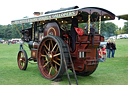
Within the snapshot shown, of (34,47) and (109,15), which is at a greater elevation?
(109,15)

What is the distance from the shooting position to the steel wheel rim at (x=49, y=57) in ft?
25.2

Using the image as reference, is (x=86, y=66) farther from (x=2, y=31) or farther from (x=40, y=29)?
(x=2, y=31)

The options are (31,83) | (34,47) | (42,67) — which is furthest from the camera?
(34,47)

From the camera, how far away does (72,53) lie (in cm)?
767

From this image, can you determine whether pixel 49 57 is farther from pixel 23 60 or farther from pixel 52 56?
pixel 23 60

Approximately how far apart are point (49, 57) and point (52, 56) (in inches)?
5.9

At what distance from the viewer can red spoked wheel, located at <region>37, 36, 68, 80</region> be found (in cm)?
709

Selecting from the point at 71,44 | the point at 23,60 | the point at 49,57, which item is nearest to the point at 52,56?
the point at 49,57

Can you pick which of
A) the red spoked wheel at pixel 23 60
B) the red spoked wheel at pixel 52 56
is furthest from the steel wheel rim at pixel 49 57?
the red spoked wheel at pixel 23 60

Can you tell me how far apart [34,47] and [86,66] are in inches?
130

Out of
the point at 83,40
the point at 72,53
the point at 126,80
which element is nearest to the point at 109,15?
the point at 83,40

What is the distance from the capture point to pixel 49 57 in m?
7.73

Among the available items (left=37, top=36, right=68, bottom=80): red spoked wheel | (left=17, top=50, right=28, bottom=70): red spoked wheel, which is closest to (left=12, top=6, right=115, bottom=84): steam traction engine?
(left=37, top=36, right=68, bottom=80): red spoked wheel

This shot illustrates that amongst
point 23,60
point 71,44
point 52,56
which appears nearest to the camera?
point 52,56
